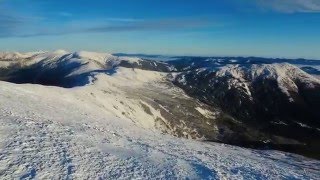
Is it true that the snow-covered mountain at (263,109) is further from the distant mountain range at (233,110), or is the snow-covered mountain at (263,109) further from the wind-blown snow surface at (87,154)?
the wind-blown snow surface at (87,154)

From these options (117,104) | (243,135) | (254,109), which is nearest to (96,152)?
(117,104)

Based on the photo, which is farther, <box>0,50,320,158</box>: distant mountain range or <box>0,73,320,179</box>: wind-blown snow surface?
<box>0,50,320,158</box>: distant mountain range

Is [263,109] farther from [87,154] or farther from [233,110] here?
[87,154]

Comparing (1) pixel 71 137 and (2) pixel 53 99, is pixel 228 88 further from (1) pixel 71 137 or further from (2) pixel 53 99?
(1) pixel 71 137

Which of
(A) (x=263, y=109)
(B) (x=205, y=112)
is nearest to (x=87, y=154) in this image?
(B) (x=205, y=112)

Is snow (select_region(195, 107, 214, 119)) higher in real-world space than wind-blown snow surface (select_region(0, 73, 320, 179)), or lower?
lower

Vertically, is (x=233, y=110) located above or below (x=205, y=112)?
below

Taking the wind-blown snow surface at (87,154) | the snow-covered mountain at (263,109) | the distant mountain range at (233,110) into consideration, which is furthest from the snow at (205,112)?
the wind-blown snow surface at (87,154)

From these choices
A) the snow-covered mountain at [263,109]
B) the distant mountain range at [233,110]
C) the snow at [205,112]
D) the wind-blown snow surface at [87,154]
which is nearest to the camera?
the wind-blown snow surface at [87,154]

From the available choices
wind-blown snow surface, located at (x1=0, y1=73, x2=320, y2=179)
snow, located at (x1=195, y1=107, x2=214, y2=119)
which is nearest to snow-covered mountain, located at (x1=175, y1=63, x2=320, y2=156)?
snow, located at (x1=195, y1=107, x2=214, y2=119)

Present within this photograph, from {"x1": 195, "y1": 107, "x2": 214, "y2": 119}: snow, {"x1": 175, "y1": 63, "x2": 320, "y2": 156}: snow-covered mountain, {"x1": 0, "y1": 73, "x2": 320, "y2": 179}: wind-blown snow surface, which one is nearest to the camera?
{"x1": 0, "y1": 73, "x2": 320, "y2": 179}: wind-blown snow surface

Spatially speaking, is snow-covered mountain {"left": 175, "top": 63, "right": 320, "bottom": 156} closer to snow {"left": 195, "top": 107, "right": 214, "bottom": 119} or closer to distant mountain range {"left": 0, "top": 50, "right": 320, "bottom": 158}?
distant mountain range {"left": 0, "top": 50, "right": 320, "bottom": 158}

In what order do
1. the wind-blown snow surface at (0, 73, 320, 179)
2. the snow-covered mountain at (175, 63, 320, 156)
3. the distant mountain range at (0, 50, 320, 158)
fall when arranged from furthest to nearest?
the snow-covered mountain at (175, 63, 320, 156) < the distant mountain range at (0, 50, 320, 158) < the wind-blown snow surface at (0, 73, 320, 179)
